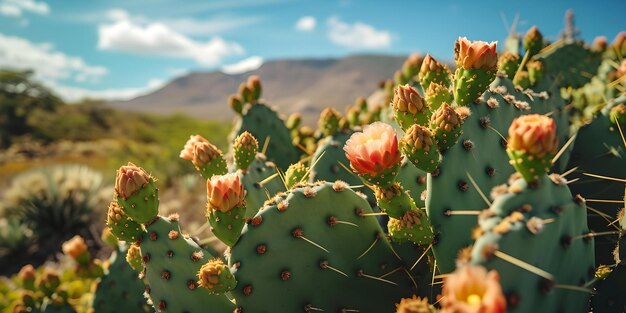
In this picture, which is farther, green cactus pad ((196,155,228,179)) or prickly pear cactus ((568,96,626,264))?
prickly pear cactus ((568,96,626,264))

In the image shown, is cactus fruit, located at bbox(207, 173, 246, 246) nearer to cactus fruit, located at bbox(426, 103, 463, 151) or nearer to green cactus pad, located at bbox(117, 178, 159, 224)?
green cactus pad, located at bbox(117, 178, 159, 224)

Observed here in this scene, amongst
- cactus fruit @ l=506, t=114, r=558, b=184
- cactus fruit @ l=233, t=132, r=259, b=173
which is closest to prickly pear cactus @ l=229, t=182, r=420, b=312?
cactus fruit @ l=233, t=132, r=259, b=173

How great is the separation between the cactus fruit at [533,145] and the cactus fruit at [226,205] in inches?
28.7

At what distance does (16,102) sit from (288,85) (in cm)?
13532

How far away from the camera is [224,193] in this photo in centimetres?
137

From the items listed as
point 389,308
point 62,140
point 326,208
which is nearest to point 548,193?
point 326,208

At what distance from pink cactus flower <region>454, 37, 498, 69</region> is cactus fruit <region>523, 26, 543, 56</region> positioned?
1208 millimetres

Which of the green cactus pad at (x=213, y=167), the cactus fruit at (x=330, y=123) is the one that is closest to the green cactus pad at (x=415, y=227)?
the green cactus pad at (x=213, y=167)

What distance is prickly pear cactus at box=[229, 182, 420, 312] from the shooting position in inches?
61.4

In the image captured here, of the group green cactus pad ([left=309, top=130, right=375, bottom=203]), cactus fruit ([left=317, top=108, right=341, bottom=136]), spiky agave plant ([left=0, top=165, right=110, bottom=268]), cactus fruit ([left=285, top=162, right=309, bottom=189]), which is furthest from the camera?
spiky agave plant ([left=0, top=165, right=110, bottom=268])

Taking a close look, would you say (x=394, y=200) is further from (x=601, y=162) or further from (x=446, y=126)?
(x=601, y=162)

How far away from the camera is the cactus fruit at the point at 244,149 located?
202 cm

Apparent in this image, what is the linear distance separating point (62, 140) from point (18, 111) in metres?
2.49

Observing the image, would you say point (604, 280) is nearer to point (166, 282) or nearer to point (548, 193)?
point (548, 193)
